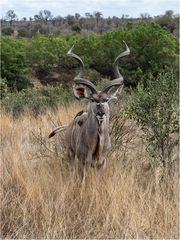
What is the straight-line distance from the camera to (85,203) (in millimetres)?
4898

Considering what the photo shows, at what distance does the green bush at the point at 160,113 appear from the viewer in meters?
6.38

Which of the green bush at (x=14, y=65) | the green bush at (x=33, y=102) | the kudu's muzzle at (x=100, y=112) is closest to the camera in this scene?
the kudu's muzzle at (x=100, y=112)

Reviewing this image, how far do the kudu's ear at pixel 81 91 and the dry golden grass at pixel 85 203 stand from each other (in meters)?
0.88

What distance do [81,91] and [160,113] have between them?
1.23 m

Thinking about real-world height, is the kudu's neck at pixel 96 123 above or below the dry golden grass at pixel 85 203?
above

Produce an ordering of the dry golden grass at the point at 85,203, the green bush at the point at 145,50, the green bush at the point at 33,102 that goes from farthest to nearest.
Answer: the green bush at the point at 145,50 < the green bush at the point at 33,102 < the dry golden grass at the point at 85,203

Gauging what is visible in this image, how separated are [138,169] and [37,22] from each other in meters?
53.6

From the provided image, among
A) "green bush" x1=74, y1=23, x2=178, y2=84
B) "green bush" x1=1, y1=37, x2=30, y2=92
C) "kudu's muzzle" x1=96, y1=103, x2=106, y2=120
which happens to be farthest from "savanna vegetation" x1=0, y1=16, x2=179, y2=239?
"green bush" x1=1, y1=37, x2=30, y2=92

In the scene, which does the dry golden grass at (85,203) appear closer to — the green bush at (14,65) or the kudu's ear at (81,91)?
the kudu's ear at (81,91)

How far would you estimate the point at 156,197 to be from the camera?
16.6 ft

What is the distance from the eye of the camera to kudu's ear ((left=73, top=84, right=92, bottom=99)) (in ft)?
18.5

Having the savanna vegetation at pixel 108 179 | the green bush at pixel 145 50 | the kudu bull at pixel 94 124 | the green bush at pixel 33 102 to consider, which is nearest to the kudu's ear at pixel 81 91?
the kudu bull at pixel 94 124

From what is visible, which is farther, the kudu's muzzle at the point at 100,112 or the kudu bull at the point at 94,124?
the kudu bull at the point at 94,124

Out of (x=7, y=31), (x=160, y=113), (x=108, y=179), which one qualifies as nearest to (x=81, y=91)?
(x=108, y=179)
